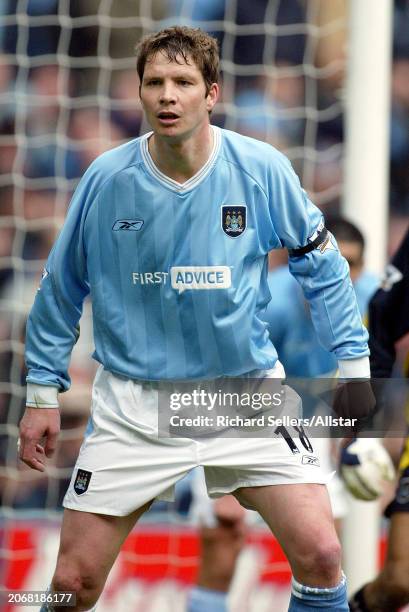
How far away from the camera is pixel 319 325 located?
402 centimetres

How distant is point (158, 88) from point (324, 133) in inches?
164

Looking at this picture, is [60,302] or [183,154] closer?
[183,154]

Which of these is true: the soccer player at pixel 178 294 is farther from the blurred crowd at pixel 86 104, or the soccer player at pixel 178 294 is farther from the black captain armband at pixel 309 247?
the blurred crowd at pixel 86 104

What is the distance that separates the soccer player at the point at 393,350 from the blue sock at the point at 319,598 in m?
1.06

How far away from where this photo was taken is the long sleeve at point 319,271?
3938 millimetres

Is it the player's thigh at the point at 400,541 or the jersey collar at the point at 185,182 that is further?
the player's thigh at the point at 400,541

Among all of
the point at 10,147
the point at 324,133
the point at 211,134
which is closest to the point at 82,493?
the point at 211,134

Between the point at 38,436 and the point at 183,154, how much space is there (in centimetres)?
93

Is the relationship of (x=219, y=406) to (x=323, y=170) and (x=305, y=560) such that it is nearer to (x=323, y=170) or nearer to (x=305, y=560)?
(x=305, y=560)

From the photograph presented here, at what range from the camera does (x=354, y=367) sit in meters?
3.97

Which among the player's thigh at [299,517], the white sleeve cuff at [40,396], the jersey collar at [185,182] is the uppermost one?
the jersey collar at [185,182]

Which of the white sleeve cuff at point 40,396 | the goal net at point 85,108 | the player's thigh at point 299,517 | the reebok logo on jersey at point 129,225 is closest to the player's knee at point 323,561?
the player's thigh at point 299,517

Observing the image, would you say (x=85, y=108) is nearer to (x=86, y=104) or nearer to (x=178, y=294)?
(x=86, y=104)

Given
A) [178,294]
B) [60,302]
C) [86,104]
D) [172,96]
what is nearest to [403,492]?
[178,294]
